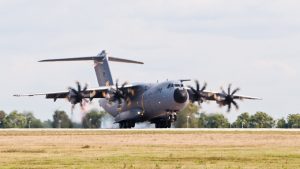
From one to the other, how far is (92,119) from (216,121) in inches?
598

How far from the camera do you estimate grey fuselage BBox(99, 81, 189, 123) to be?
82.6 m

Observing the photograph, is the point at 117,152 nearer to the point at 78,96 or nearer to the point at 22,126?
the point at 78,96

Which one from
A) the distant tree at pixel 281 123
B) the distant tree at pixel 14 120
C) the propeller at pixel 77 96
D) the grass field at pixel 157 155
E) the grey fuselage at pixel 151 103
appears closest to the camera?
the grass field at pixel 157 155

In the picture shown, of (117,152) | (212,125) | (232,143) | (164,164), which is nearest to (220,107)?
(212,125)

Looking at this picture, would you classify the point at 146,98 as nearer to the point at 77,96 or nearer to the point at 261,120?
the point at 77,96

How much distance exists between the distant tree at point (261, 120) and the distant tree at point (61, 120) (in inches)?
1080

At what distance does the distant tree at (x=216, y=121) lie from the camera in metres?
96.8

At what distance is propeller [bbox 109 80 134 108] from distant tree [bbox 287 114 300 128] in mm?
23244

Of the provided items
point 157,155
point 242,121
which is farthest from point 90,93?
point 157,155

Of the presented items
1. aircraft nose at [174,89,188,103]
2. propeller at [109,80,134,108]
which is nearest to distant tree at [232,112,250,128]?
propeller at [109,80,134,108]

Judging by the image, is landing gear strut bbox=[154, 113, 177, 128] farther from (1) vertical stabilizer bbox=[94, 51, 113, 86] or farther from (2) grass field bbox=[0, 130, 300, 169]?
(2) grass field bbox=[0, 130, 300, 169]

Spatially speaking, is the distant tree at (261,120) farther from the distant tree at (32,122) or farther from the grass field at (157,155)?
the grass field at (157,155)

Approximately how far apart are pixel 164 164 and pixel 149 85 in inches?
2075

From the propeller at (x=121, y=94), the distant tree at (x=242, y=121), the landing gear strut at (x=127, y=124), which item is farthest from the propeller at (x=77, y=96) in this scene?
the distant tree at (x=242, y=121)
